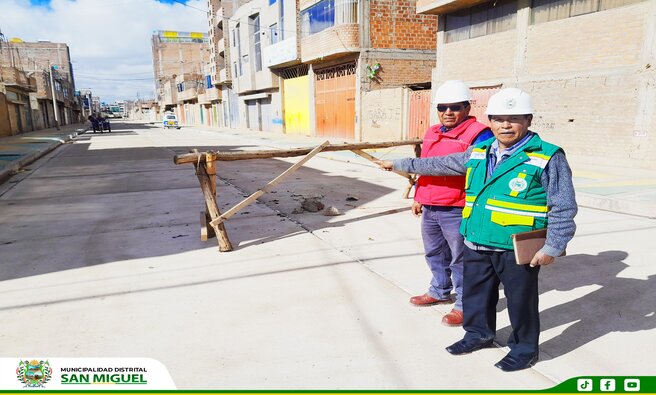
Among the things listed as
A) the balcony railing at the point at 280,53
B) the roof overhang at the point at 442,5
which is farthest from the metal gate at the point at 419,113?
the balcony railing at the point at 280,53

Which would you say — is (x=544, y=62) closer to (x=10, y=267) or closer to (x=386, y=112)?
(x=386, y=112)

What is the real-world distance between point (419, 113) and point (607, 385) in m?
15.2

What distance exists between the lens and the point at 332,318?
3.21m

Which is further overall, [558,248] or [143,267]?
[143,267]

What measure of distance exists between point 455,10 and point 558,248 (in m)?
16.1

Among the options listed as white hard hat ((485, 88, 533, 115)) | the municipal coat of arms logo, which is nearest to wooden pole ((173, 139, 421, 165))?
the municipal coat of arms logo

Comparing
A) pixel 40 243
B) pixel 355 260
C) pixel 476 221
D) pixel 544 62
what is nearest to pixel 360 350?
pixel 476 221

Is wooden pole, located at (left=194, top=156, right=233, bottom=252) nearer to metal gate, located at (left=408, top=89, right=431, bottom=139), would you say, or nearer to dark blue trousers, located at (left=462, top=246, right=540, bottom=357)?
dark blue trousers, located at (left=462, top=246, right=540, bottom=357)

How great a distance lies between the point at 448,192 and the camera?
2.98 meters

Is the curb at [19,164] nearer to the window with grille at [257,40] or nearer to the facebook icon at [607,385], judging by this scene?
the facebook icon at [607,385]

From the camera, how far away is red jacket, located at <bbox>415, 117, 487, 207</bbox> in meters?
2.93

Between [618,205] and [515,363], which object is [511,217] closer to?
[515,363]

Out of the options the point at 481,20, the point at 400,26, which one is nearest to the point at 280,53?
the point at 400,26

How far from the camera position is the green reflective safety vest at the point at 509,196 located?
7.18ft
